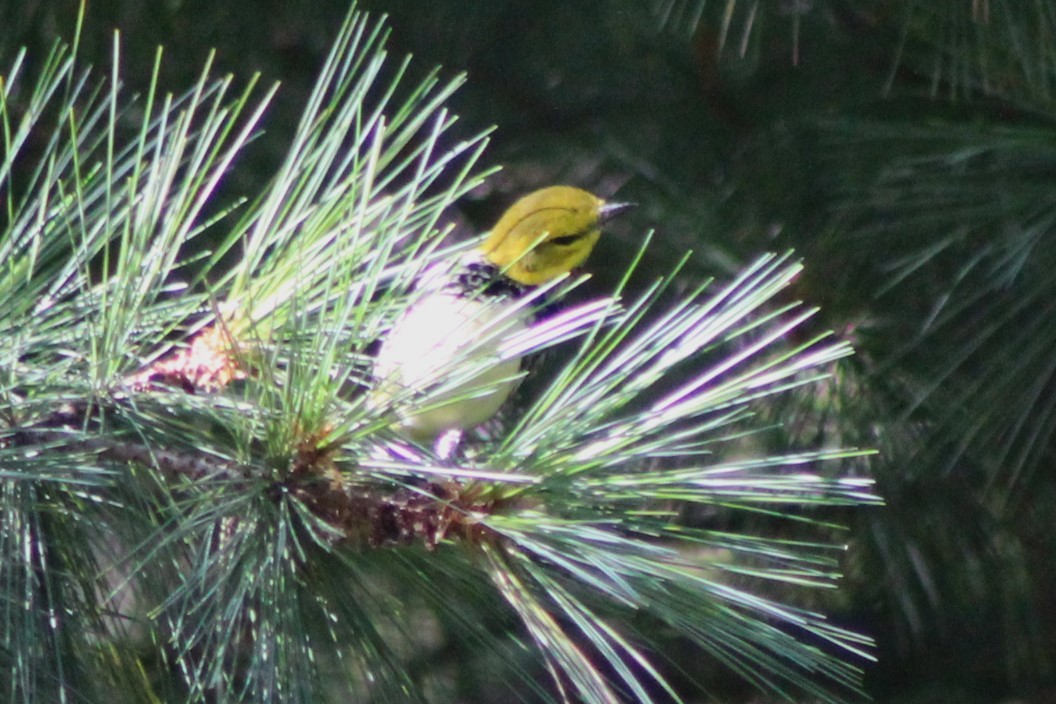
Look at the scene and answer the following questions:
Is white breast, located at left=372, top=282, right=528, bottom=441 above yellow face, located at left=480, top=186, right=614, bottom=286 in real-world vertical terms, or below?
below

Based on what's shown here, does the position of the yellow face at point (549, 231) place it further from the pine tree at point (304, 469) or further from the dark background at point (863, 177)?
the pine tree at point (304, 469)

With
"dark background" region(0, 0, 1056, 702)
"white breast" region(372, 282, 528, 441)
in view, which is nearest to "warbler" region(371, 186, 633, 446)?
"white breast" region(372, 282, 528, 441)

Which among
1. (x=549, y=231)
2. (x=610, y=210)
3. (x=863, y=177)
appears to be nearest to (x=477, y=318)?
(x=549, y=231)

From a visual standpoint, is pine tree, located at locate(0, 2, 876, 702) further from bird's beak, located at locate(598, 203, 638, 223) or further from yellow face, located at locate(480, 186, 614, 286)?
bird's beak, located at locate(598, 203, 638, 223)

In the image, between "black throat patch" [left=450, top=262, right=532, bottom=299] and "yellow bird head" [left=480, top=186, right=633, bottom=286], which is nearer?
"black throat patch" [left=450, top=262, right=532, bottom=299]

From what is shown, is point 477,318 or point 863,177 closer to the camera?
point 477,318

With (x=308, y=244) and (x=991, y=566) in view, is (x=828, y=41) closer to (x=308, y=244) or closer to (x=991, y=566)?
(x=991, y=566)

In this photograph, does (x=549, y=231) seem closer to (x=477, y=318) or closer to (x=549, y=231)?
(x=549, y=231)

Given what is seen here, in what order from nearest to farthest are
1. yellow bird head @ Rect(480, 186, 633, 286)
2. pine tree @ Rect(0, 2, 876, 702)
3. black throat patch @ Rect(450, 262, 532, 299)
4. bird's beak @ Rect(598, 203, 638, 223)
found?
1. pine tree @ Rect(0, 2, 876, 702)
2. black throat patch @ Rect(450, 262, 532, 299)
3. yellow bird head @ Rect(480, 186, 633, 286)
4. bird's beak @ Rect(598, 203, 638, 223)
